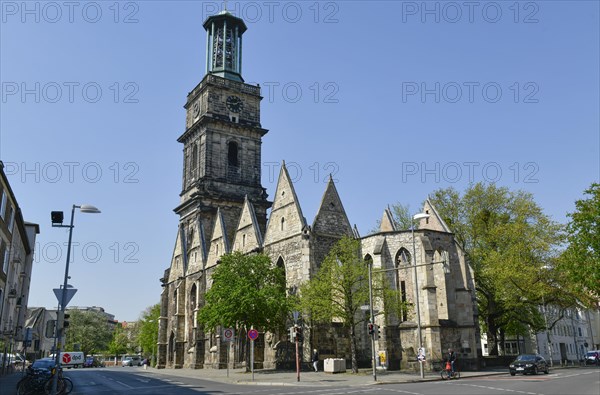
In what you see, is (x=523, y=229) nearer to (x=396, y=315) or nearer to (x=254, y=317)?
(x=396, y=315)

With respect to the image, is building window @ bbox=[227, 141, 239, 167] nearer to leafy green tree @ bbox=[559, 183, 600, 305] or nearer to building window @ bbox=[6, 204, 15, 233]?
building window @ bbox=[6, 204, 15, 233]

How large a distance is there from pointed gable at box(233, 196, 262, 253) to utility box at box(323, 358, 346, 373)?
42.6 feet

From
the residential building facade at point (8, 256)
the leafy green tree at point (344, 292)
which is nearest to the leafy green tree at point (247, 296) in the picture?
the leafy green tree at point (344, 292)

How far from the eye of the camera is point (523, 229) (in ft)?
144

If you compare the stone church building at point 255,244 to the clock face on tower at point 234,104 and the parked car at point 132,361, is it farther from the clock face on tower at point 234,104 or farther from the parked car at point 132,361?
the parked car at point 132,361

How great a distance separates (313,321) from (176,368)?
22212mm

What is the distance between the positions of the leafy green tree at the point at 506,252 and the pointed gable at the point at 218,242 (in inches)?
812

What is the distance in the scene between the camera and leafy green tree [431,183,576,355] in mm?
41125

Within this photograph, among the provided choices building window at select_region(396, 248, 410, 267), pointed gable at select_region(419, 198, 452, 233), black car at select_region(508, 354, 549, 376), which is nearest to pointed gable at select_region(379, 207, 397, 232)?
pointed gable at select_region(419, 198, 452, 233)

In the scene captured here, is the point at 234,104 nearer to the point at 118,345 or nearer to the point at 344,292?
the point at 344,292

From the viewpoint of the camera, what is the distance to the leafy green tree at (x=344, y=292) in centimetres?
3144

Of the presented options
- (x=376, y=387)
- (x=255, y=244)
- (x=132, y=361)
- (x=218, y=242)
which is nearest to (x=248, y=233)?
(x=255, y=244)

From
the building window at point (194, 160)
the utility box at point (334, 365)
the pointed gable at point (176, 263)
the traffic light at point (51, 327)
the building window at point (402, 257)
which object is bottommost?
the utility box at point (334, 365)

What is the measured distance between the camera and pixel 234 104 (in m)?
58.4
